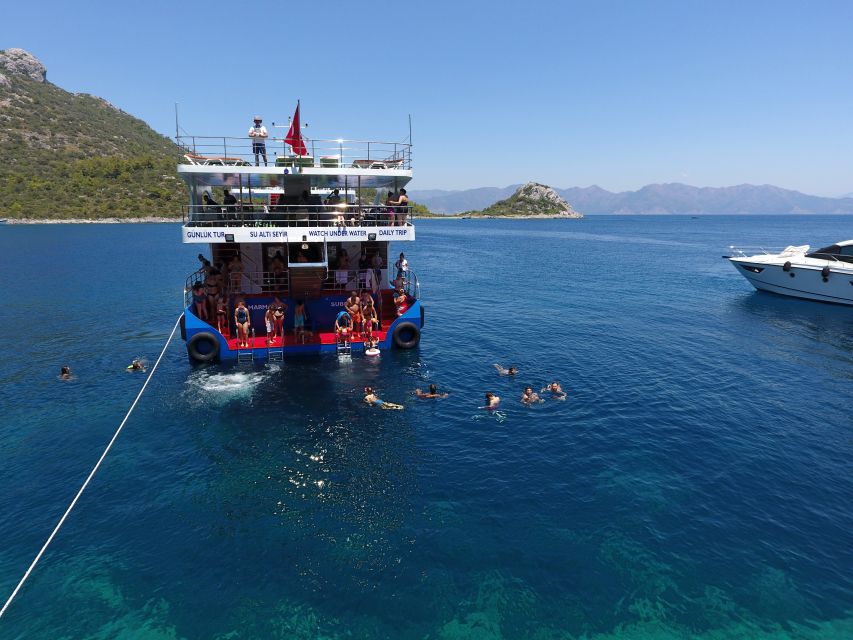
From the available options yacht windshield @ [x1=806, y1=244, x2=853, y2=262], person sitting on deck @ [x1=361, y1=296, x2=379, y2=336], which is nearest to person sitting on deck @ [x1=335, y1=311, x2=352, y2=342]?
person sitting on deck @ [x1=361, y1=296, x2=379, y2=336]

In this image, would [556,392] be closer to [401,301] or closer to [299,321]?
[401,301]

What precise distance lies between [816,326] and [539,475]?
3078 cm

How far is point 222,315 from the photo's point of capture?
2241cm

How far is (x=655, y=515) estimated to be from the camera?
1207 centimetres

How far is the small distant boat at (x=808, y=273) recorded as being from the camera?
38.2m

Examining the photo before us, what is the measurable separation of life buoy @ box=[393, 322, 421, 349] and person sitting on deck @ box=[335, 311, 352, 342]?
239 centimetres

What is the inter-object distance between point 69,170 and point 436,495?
7456 inches

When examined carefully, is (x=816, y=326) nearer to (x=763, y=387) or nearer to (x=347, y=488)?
(x=763, y=387)

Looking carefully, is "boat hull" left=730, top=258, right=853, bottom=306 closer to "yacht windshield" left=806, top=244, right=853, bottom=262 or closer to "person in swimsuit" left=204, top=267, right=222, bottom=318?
"yacht windshield" left=806, top=244, right=853, bottom=262

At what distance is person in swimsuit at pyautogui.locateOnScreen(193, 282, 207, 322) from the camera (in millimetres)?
22469

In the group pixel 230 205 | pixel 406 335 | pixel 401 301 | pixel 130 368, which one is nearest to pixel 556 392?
pixel 406 335

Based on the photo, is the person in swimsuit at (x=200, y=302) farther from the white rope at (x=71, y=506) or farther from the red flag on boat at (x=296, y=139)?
the red flag on boat at (x=296, y=139)

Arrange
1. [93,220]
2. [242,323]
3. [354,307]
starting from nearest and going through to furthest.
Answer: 1. [242,323]
2. [354,307]
3. [93,220]

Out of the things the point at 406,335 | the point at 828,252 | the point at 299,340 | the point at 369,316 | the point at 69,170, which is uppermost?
the point at 69,170
